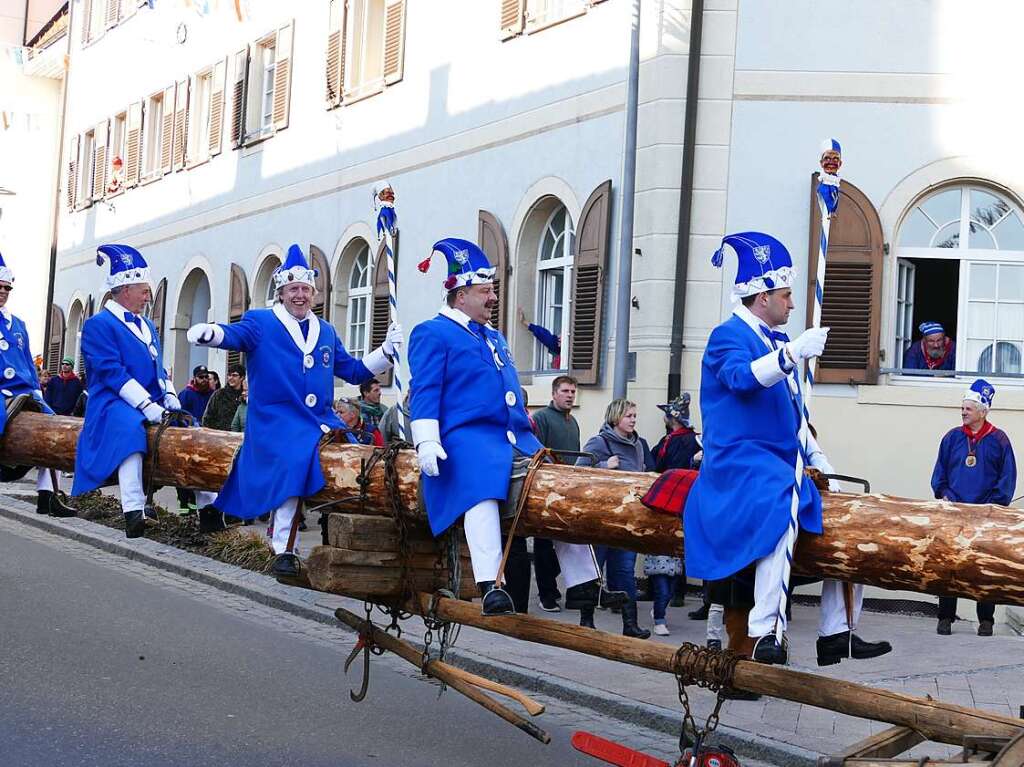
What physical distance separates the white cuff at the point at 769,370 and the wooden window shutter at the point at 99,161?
87.0 ft

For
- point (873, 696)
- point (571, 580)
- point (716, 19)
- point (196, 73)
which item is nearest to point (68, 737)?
point (571, 580)

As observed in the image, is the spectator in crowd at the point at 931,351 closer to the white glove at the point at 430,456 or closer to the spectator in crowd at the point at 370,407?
the spectator in crowd at the point at 370,407

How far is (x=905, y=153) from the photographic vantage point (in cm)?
1434

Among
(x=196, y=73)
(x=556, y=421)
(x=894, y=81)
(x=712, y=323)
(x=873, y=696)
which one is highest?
(x=196, y=73)

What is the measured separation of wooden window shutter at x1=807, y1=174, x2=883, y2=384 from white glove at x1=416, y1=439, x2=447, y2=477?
8099 mm

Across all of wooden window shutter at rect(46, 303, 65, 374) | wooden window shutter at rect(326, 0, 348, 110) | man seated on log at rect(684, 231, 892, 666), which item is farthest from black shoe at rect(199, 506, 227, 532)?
wooden window shutter at rect(46, 303, 65, 374)

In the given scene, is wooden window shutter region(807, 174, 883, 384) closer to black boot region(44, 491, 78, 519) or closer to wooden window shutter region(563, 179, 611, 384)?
wooden window shutter region(563, 179, 611, 384)

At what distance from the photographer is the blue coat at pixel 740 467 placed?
221 inches

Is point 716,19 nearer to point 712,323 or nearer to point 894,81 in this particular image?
point 894,81

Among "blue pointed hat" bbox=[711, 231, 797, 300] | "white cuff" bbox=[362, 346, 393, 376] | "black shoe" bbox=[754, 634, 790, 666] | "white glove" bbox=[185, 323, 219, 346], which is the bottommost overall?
"black shoe" bbox=[754, 634, 790, 666]

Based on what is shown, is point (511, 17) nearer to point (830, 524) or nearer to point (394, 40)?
point (394, 40)

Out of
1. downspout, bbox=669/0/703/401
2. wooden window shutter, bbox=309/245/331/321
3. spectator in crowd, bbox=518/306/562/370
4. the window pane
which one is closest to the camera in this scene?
the window pane

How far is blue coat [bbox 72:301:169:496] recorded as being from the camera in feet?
29.2

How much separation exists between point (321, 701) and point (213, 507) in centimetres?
125
